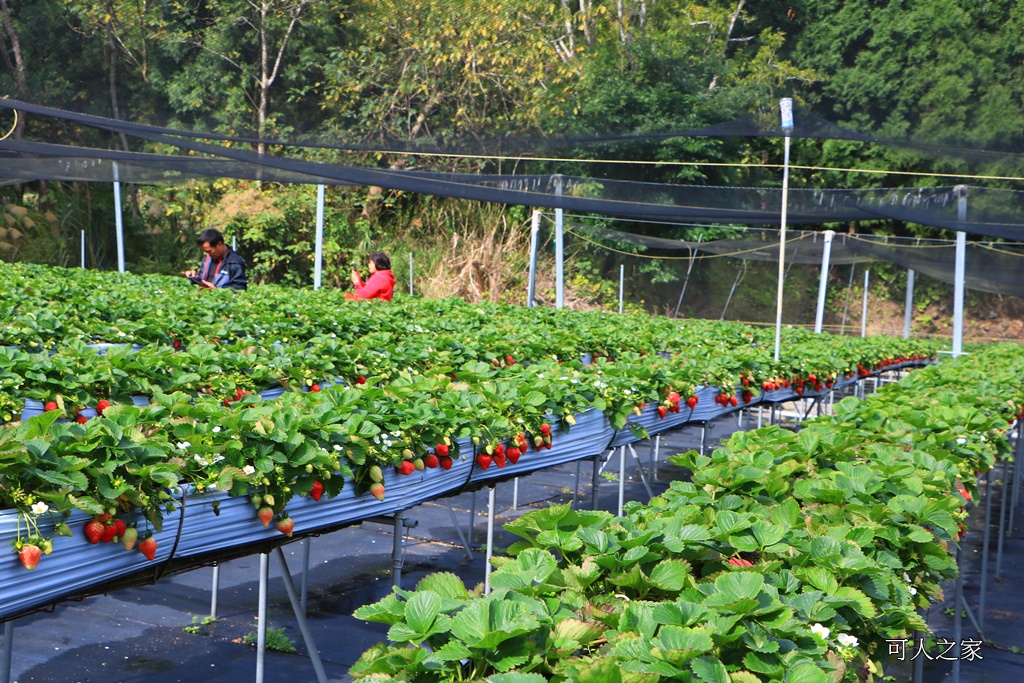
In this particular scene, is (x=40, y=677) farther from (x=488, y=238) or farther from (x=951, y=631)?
(x=488, y=238)

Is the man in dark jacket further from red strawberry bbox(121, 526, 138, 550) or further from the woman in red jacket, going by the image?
red strawberry bbox(121, 526, 138, 550)

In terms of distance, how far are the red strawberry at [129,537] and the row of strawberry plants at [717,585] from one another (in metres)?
0.85

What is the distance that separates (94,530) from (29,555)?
161mm

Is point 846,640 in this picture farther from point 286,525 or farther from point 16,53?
point 16,53

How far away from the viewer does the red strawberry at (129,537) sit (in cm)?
213

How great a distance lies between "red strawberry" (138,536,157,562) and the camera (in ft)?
7.17

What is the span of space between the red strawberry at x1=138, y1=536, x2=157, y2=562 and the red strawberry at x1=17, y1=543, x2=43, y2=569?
27 cm

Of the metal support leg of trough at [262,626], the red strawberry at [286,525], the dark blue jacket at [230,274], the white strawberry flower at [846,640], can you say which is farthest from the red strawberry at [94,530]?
the dark blue jacket at [230,274]

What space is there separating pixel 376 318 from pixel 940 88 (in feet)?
16.4

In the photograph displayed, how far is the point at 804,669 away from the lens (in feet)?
4.51

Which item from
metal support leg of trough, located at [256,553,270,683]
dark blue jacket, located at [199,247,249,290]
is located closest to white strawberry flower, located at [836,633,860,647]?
metal support leg of trough, located at [256,553,270,683]

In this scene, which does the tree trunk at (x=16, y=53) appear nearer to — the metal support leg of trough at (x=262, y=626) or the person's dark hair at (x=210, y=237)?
the person's dark hair at (x=210, y=237)

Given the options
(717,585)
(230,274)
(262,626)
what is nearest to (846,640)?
(717,585)

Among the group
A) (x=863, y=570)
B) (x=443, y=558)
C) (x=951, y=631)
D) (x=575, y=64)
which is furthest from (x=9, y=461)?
(x=575, y=64)
